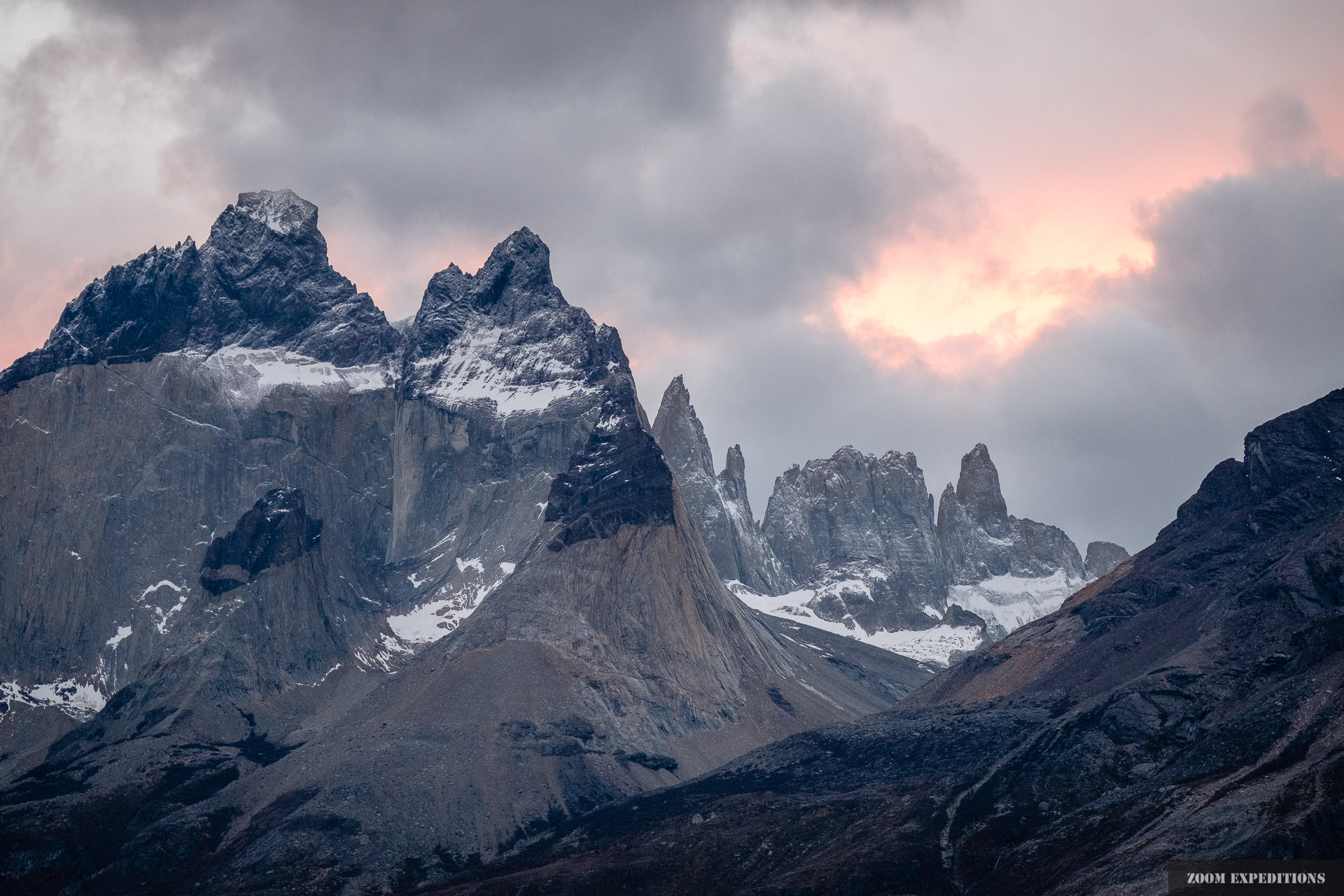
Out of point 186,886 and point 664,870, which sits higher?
point 186,886

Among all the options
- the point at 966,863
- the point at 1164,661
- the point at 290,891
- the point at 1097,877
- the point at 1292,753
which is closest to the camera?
the point at 1097,877

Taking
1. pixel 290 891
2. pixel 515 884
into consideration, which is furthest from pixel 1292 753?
pixel 290 891

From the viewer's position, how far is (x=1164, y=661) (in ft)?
640

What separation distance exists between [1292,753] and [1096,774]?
29.4 meters

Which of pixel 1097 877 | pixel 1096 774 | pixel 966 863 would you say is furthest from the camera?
pixel 1096 774

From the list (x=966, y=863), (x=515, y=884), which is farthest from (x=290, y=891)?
(x=966, y=863)

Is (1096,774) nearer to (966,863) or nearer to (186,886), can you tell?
(966,863)

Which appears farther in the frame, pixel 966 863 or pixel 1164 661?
pixel 1164 661

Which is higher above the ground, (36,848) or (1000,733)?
(36,848)

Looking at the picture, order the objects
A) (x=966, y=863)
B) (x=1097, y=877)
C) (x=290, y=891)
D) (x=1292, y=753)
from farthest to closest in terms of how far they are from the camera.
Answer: (x=290, y=891) → (x=966, y=863) → (x=1292, y=753) → (x=1097, y=877)

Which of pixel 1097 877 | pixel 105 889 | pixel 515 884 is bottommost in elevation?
pixel 1097 877

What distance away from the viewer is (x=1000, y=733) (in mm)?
198000

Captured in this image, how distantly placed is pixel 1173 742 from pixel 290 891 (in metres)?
107

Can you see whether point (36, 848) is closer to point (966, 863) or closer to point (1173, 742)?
point (966, 863)
